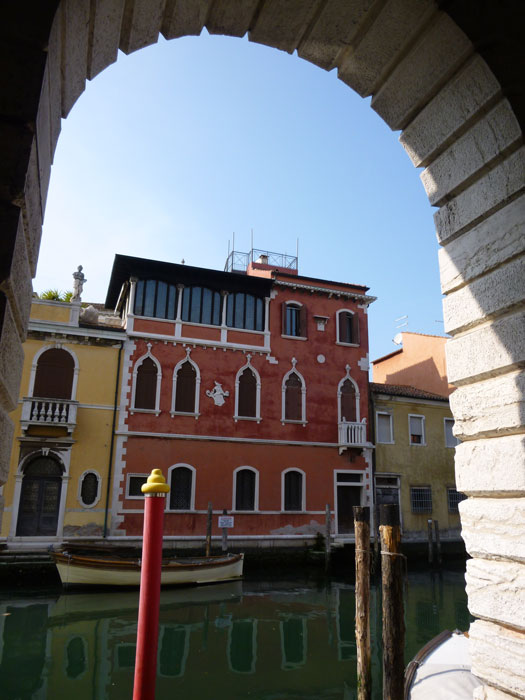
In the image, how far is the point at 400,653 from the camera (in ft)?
17.6

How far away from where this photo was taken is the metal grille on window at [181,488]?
15383mm

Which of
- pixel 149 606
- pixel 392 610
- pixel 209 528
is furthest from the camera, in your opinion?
pixel 209 528

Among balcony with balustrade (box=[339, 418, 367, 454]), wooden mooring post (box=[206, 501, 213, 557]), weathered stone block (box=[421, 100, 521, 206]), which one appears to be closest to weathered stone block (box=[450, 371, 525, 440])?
weathered stone block (box=[421, 100, 521, 206])

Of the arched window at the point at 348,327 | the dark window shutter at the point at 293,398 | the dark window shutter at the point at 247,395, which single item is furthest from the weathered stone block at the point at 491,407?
the arched window at the point at 348,327

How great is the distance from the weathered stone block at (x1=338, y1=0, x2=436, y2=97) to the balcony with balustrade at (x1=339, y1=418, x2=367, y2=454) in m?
15.7

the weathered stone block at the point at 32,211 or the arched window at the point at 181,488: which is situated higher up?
the weathered stone block at the point at 32,211

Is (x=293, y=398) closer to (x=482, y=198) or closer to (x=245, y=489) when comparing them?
(x=245, y=489)

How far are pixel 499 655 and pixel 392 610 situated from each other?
384 centimetres

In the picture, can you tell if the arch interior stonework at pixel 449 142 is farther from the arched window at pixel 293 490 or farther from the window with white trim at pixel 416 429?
the window with white trim at pixel 416 429

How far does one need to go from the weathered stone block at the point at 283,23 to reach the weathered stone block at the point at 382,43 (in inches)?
10.6

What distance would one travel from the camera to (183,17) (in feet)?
7.62

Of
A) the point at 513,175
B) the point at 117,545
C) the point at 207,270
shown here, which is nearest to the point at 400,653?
the point at 513,175

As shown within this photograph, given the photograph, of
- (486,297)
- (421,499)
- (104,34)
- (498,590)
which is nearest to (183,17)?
(104,34)

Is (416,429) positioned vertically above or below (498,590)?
above
